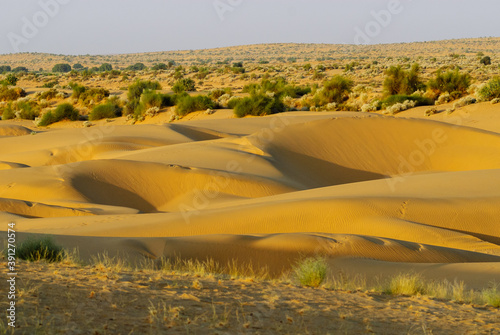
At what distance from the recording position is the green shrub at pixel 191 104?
37.1m

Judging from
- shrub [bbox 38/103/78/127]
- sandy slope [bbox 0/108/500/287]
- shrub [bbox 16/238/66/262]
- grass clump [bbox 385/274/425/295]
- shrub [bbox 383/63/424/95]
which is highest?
shrub [bbox 383/63/424/95]

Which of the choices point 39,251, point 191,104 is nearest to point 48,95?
point 191,104

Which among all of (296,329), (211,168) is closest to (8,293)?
(296,329)

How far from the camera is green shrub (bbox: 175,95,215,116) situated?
3706cm

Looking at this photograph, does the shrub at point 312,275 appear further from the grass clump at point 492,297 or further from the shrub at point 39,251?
the shrub at point 39,251

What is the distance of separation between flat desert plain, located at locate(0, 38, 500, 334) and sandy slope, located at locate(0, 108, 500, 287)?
0.04 m

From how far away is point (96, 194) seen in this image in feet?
55.8

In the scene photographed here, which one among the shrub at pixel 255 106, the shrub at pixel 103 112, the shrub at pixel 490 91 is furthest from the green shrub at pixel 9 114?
the shrub at pixel 490 91

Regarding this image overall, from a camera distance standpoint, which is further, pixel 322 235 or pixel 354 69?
pixel 354 69

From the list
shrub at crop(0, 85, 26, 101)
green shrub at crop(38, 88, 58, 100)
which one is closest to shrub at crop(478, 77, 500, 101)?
green shrub at crop(38, 88, 58, 100)

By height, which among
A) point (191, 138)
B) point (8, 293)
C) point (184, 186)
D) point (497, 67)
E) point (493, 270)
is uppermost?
point (497, 67)

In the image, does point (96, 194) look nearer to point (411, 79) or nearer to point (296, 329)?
point (296, 329)

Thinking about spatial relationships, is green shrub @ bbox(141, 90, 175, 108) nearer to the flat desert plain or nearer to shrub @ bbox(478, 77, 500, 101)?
the flat desert plain

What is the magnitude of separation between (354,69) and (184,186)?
45.4 m
